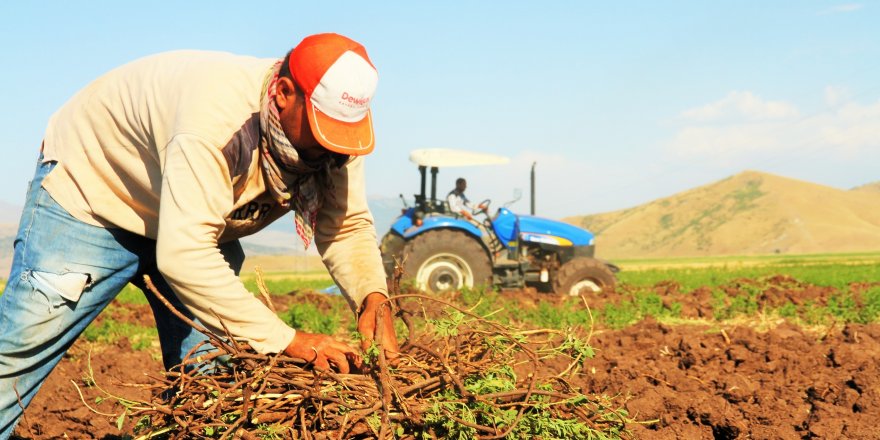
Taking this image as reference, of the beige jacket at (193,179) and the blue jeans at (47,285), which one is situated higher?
the beige jacket at (193,179)

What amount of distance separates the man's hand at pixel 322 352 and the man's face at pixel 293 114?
26.5 inches

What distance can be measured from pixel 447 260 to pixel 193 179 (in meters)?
10.6

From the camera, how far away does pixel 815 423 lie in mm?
4297

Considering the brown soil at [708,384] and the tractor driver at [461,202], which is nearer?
the brown soil at [708,384]

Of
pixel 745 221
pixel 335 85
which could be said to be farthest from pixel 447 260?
pixel 745 221

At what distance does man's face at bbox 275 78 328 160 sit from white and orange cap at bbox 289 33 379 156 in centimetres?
4

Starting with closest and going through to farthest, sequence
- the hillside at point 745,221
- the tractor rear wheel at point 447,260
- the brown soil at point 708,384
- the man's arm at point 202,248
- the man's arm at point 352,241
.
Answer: the man's arm at point 202,248 < the man's arm at point 352,241 < the brown soil at point 708,384 < the tractor rear wheel at point 447,260 < the hillside at point 745,221

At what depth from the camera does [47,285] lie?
3.15m

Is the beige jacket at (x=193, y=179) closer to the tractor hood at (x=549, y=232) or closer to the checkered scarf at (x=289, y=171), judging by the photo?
the checkered scarf at (x=289, y=171)

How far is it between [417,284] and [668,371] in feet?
24.1

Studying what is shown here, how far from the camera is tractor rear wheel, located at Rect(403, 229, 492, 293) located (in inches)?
512

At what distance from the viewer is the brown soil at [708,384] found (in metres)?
4.36

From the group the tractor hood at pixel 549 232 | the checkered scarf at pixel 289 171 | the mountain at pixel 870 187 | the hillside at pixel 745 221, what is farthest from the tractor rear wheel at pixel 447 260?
the mountain at pixel 870 187

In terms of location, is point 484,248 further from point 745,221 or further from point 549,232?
point 745,221
